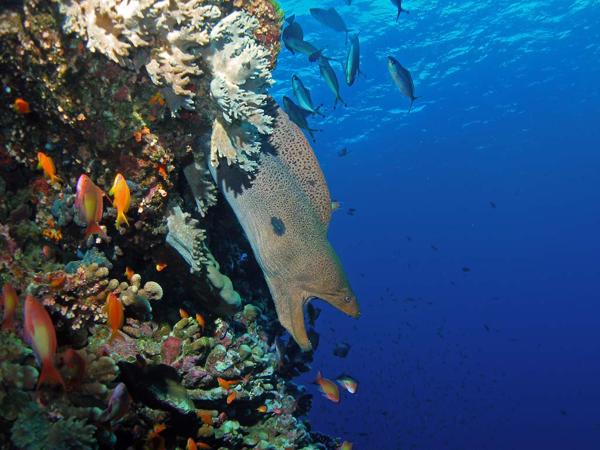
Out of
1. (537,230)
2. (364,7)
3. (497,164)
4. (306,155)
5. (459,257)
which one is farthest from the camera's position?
(459,257)

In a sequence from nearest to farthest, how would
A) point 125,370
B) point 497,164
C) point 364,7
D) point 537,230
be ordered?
point 125,370, point 364,7, point 497,164, point 537,230

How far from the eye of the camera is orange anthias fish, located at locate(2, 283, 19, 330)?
7.55ft

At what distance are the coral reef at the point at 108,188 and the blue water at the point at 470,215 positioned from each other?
11508 millimetres

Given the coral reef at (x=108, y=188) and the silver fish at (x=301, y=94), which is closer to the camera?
the coral reef at (x=108, y=188)

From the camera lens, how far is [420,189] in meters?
54.8

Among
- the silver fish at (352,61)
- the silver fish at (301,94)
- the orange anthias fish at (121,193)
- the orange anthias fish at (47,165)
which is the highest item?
the silver fish at (352,61)

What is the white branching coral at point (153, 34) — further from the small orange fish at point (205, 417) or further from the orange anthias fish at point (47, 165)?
the small orange fish at point (205, 417)

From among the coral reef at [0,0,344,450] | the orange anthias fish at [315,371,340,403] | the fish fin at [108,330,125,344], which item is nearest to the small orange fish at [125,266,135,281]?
the coral reef at [0,0,344,450]

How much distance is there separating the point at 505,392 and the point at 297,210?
6422 centimetres

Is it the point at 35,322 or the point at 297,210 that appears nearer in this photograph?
the point at 35,322

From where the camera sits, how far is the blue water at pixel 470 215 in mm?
25781

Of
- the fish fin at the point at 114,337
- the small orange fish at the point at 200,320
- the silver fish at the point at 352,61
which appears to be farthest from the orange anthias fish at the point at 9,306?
the silver fish at the point at 352,61

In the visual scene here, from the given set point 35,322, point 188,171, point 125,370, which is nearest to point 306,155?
point 188,171

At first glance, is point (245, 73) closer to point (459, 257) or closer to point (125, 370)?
point (125, 370)
